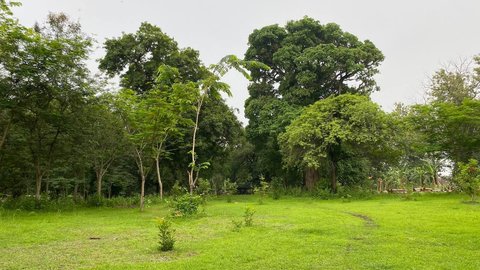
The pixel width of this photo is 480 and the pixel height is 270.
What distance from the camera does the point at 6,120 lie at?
1809cm

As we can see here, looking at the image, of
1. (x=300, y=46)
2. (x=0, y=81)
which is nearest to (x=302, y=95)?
(x=300, y=46)

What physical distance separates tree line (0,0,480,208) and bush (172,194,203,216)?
1.55 meters

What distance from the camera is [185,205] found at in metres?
15.2

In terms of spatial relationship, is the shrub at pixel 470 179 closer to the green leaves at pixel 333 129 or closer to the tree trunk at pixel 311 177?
the green leaves at pixel 333 129

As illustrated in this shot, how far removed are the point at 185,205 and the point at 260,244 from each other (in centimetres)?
682

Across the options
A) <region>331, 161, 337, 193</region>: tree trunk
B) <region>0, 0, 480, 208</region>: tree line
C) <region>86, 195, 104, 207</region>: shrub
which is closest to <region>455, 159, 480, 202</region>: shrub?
<region>0, 0, 480, 208</region>: tree line

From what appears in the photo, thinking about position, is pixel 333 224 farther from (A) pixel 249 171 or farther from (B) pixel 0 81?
(A) pixel 249 171

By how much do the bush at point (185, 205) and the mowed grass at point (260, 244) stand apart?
4.33 ft

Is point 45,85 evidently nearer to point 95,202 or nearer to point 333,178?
point 95,202

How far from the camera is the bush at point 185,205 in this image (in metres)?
15.2

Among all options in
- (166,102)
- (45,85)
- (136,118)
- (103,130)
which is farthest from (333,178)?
(45,85)

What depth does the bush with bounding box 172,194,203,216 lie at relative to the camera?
49.8 ft

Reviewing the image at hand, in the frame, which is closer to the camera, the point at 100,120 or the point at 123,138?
the point at 100,120

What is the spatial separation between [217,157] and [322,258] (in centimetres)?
2454
